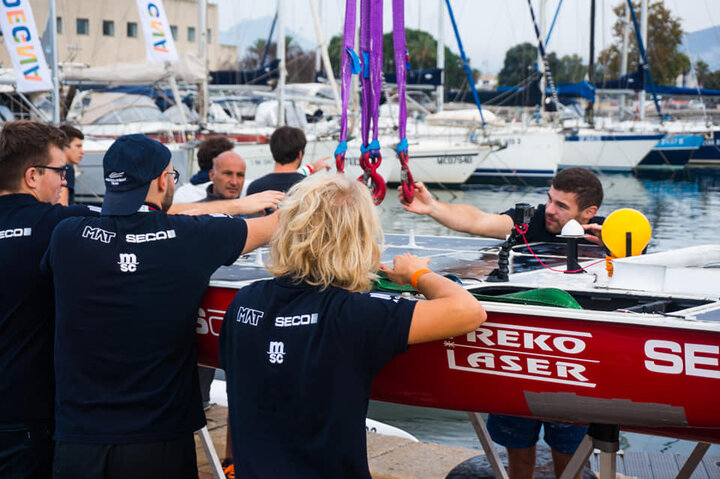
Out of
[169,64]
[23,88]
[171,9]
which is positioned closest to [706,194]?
[169,64]

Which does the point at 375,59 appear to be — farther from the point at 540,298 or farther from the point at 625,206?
the point at 625,206

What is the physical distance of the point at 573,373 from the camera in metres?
2.46

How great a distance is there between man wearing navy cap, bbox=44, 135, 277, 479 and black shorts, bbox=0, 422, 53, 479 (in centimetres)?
40

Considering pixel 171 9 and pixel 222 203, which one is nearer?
pixel 222 203

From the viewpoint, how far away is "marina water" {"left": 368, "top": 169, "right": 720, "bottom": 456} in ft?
22.7

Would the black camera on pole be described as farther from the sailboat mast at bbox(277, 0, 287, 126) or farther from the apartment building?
the apartment building

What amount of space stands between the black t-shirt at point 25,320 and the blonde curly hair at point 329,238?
1.16 m

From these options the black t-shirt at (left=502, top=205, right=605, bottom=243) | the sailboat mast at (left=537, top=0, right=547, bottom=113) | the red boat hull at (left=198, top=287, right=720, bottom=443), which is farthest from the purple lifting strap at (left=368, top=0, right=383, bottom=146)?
the sailboat mast at (left=537, top=0, right=547, bottom=113)

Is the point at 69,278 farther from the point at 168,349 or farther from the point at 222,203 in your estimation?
the point at 222,203

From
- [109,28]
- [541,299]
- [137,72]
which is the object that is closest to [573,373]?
[541,299]

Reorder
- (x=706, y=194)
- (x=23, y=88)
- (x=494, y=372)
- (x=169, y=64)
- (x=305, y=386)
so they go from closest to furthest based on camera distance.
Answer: (x=305, y=386), (x=494, y=372), (x=23, y=88), (x=169, y=64), (x=706, y=194)

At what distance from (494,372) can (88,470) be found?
1263 millimetres

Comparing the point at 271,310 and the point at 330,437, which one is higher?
the point at 271,310

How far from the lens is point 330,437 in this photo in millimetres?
2098
